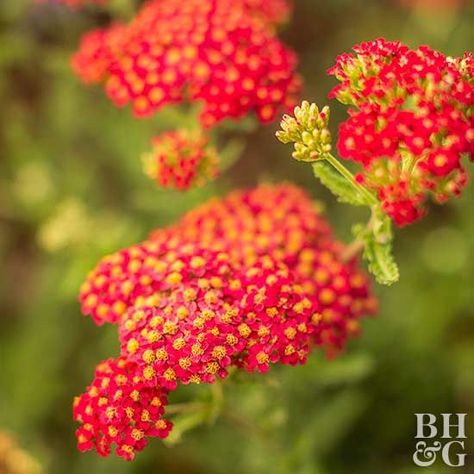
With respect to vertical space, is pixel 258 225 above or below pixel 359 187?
below

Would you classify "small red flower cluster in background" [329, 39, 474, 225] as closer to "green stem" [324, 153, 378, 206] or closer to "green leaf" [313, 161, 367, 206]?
"green stem" [324, 153, 378, 206]

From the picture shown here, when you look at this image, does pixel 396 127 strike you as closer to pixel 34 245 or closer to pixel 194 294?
pixel 194 294

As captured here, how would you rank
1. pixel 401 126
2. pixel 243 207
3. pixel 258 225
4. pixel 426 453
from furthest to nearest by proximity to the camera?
pixel 426 453
pixel 243 207
pixel 258 225
pixel 401 126

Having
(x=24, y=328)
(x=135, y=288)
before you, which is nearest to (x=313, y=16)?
(x=24, y=328)

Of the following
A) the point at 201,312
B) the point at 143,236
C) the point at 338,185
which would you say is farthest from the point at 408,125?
the point at 143,236

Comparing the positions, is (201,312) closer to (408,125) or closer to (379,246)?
(379,246)

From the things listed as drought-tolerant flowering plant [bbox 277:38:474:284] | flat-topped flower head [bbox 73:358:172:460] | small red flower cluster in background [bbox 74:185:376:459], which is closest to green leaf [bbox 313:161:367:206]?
drought-tolerant flowering plant [bbox 277:38:474:284]

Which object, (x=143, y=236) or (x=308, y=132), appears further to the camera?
(x=143, y=236)
